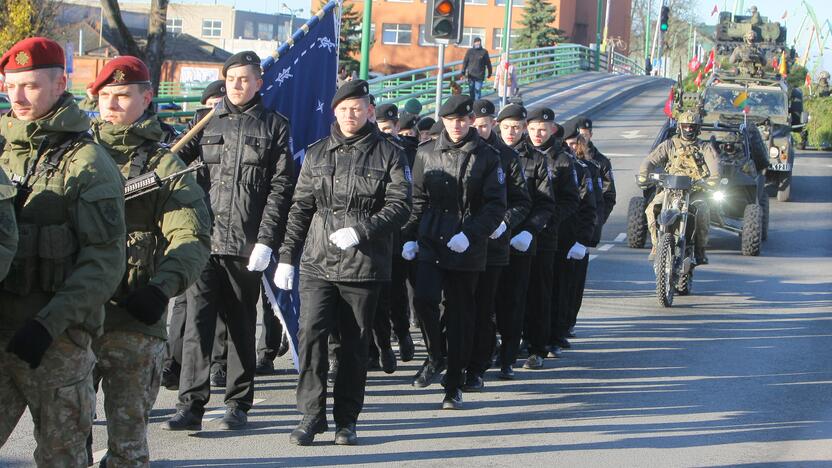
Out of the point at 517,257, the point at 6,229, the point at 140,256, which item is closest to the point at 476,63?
the point at 517,257

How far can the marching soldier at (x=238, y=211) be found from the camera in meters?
7.25

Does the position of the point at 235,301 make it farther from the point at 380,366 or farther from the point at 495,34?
the point at 495,34

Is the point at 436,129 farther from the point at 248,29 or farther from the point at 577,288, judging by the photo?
the point at 248,29

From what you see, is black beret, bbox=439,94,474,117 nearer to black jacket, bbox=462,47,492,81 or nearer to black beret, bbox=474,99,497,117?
black beret, bbox=474,99,497,117

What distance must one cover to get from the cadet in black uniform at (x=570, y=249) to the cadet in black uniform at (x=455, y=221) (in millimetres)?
2146

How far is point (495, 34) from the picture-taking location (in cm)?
8794

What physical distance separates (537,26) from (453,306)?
221 ft

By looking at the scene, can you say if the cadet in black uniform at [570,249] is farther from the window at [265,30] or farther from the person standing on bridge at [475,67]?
the window at [265,30]

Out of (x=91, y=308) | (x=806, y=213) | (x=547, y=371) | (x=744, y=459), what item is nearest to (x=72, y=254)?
(x=91, y=308)

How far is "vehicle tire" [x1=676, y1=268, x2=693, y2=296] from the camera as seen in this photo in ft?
46.7

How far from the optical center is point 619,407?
27.5 ft

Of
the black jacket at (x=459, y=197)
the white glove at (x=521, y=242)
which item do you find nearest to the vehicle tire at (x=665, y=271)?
the white glove at (x=521, y=242)

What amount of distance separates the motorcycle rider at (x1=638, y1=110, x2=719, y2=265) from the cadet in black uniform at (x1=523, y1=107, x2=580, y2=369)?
4.63 m

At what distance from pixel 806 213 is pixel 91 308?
21.3 metres
